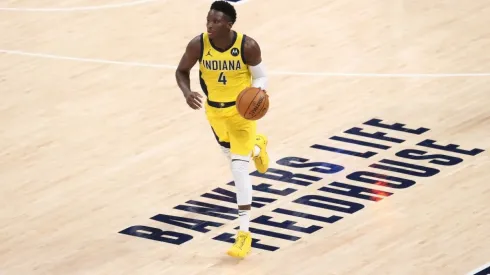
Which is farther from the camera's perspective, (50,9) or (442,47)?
(50,9)

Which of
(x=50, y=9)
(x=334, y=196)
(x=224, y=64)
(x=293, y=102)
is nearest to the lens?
(x=224, y=64)

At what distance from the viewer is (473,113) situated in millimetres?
18953

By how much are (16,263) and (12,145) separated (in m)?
3.39

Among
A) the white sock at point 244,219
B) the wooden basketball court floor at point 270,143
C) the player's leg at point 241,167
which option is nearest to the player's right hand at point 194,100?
the player's leg at point 241,167

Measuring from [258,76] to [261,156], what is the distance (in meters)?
1.21

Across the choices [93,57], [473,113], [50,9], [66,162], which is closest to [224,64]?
[66,162]

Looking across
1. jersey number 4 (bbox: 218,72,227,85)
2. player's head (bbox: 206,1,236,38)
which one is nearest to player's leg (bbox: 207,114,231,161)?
jersey number 4 (bbox: 218,72,227,85)

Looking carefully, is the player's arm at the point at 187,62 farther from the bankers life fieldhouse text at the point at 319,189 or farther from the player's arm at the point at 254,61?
the bankers life fieldhouse text at the point at 319,189

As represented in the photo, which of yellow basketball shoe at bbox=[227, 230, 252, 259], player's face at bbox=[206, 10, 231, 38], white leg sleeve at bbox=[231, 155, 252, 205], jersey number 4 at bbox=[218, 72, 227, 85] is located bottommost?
yellow basketball shoe at bbox=[227, 230, 252, 259]

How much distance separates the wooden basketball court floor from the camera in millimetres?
15742

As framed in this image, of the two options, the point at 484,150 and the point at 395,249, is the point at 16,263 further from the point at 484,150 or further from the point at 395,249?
the point at 484,150

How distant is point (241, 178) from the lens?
605 inches

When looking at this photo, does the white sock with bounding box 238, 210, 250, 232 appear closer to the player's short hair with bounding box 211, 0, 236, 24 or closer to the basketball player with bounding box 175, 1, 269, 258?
the basketball player with bounding box 175, 1, 269, 258

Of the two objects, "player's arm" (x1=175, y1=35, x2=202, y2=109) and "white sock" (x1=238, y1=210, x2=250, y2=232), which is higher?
"player's arm" (x1=175, y1=35, x2=202, y2=109)
